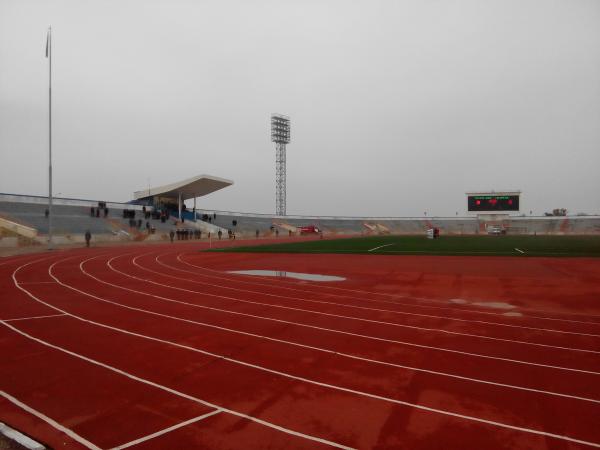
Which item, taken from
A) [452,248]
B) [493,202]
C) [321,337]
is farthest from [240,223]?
[321,337]

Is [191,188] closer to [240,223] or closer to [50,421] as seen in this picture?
[240,223]

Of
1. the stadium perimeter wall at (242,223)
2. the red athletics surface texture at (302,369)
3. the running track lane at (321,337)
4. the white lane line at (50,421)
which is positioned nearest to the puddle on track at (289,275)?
the red athletics surface texture at (302,369)

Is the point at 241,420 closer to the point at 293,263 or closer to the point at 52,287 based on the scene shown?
the point at 52,287

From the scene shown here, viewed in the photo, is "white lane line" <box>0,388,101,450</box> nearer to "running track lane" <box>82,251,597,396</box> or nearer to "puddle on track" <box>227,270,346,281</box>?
"running track lane" <box>82,251,597,396</box>

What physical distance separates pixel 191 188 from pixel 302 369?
161 feet

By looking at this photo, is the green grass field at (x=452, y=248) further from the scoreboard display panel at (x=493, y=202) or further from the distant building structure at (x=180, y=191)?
the scoreboard display panel at (x=493, y=202)

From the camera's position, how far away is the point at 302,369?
18.8 feet

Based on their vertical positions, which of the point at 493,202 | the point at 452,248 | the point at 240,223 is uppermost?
the point at 493,202

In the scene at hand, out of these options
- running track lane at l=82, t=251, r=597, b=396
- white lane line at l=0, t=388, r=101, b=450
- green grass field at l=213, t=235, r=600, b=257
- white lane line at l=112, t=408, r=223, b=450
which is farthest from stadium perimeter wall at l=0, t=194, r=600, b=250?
white lane line at l=112, t=408, r=223, b=450

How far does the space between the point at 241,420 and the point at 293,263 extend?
1710 cm

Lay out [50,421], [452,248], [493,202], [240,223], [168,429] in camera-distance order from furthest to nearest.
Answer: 1. [240,223]
2. [493,202]
3. [452,248]
4. [50,421]
5. [168,429]

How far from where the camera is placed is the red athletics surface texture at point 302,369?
3986 millimetres

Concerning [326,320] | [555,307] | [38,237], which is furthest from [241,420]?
[38,237]

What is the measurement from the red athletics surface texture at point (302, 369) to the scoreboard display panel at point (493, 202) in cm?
5364
